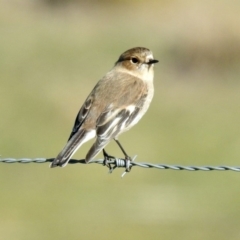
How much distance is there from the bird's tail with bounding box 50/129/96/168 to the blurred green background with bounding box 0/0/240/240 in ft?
33.2

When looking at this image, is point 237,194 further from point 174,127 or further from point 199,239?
point 174,127

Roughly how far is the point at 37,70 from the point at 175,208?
36.3ft

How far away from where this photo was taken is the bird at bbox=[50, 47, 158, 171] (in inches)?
389

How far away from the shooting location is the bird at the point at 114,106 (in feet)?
32.4

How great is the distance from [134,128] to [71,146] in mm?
17802

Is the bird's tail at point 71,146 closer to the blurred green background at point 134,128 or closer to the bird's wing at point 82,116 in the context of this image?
the bird's wing at point 82,116

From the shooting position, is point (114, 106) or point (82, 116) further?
point (114, 106)

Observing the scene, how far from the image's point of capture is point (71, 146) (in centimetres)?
969

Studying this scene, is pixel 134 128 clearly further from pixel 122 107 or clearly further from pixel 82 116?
pixel 82 116

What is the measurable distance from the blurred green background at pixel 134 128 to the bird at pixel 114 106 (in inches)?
349

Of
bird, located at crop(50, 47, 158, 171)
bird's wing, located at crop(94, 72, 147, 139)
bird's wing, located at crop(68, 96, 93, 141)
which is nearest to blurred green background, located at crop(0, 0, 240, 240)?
bird, located at crop(50, 47, 158, 171)

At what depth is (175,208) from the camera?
2381 cm

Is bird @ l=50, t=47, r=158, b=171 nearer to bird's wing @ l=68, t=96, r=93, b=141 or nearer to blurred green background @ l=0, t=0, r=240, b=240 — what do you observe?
bird's wing @ l=68, t=96, r=93, b=141

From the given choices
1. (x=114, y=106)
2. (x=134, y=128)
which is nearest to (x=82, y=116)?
(x=114, y=106)
